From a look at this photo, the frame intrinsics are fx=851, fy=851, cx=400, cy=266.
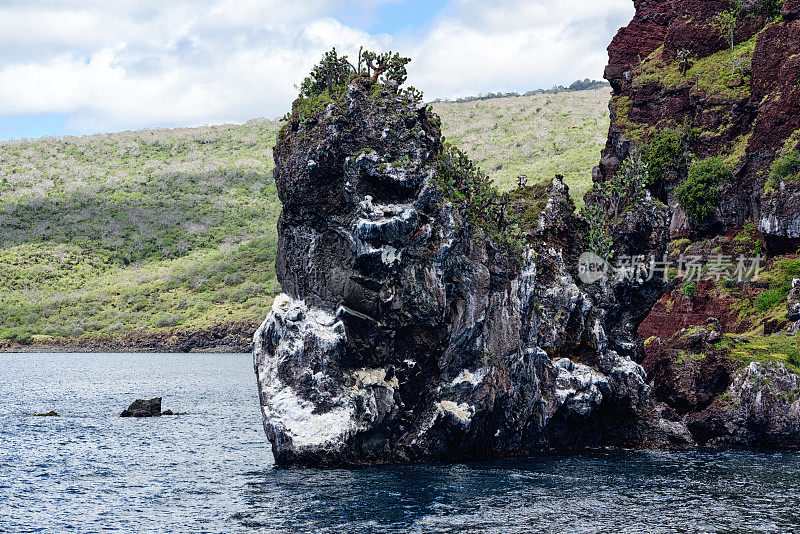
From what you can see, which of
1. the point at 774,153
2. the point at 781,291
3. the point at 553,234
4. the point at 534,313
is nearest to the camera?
the point at 534,313

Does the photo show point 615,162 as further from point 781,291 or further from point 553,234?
point 553,234

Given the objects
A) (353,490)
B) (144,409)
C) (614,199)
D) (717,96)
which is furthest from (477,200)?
(717,96)

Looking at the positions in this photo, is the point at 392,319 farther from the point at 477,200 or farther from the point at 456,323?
the point at 477,200

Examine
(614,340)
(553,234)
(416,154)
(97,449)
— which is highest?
(416,154)

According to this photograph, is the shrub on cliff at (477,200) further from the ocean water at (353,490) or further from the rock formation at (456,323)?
the ocean water at (353,490)

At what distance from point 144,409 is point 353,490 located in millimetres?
44477

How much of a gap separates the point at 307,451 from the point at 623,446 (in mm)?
25268

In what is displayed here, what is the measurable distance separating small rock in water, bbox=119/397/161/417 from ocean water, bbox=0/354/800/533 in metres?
9.43

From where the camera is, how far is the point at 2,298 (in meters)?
187

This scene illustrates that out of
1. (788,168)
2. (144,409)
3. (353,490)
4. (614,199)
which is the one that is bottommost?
(144,409)

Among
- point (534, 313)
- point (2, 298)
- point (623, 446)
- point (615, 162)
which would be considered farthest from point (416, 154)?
point (2, 298)

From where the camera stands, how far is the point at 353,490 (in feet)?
157

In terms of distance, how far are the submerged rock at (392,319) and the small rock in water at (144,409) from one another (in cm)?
3313

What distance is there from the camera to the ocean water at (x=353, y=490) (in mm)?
42719
